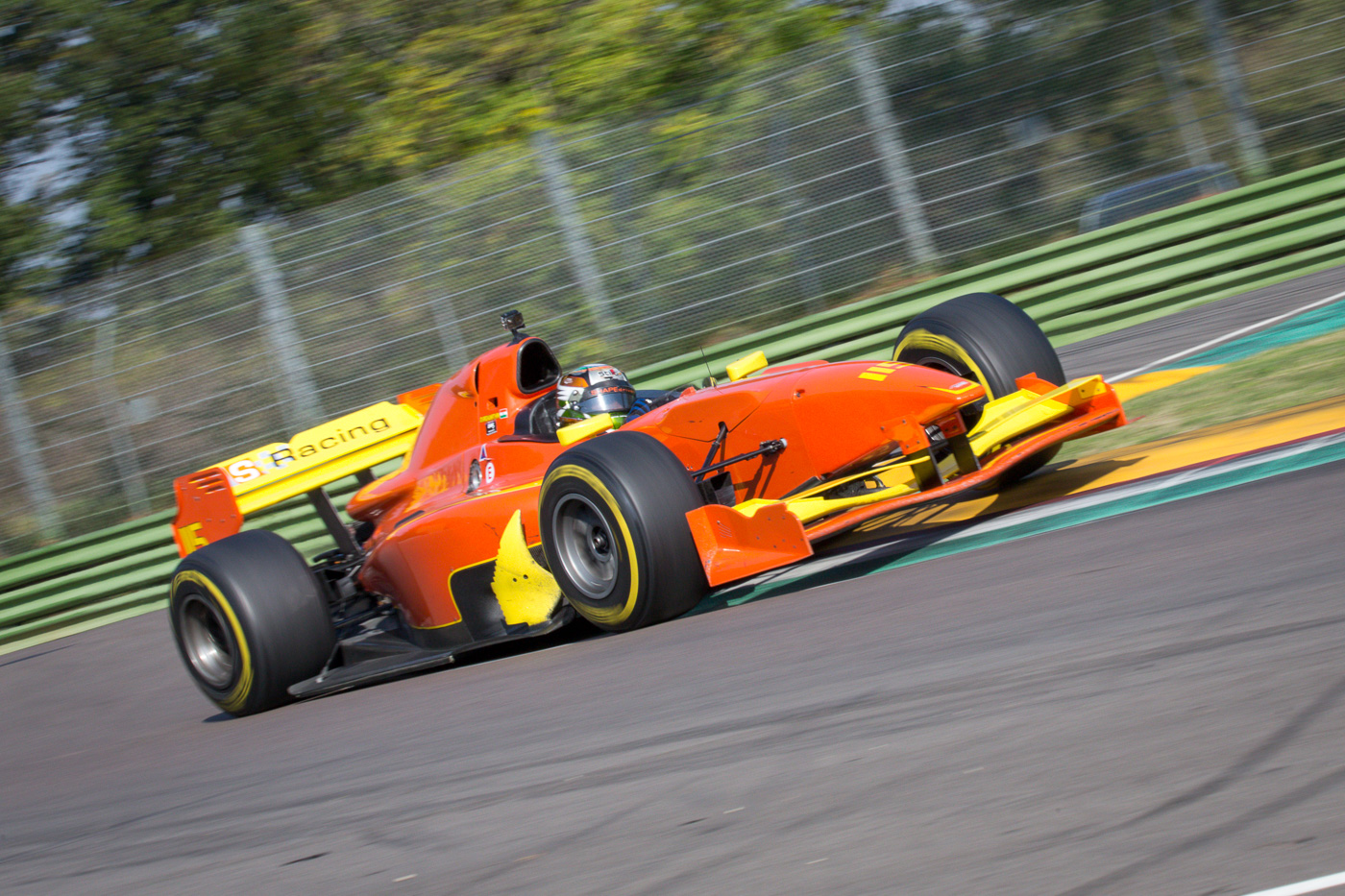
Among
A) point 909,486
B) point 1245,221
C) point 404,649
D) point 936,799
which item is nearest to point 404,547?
point 404,649

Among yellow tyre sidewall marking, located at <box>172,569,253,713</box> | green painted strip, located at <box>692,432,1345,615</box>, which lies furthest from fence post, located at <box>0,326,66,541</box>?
green painted strip, located at <box>692,432,1345,615</box>

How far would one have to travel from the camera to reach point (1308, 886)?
2066 mm

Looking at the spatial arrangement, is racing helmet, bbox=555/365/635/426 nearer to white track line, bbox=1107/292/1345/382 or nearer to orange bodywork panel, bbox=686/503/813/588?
orange bodywork panel, bbox=686/503/813/588

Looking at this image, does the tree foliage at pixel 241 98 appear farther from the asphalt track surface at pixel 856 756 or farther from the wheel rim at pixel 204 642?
the asphalt track surface at pixel 856 756

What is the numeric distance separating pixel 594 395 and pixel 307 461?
6.12ft

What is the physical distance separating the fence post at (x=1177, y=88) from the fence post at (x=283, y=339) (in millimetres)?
7386

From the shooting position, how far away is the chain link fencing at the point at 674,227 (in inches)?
403

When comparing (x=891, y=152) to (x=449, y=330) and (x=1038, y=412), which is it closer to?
(x=449, y=330)

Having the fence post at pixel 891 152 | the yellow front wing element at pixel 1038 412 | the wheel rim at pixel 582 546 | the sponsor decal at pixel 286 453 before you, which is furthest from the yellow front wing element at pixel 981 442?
the fence post at pixel 891 152

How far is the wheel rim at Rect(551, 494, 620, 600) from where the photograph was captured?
5281 mm

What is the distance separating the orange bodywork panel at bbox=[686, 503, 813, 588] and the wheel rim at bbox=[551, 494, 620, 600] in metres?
0.50

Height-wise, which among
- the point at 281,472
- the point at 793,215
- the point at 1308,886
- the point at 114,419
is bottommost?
the point at 1308,886

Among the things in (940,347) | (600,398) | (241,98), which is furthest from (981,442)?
(241,98)

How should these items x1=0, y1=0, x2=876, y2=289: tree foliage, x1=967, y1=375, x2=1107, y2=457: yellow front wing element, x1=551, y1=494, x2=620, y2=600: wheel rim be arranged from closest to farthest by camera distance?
x1=967, y1=375, x2=1107, y2=457: yellow front wing element < x1=551, y1=494, x2=620, y2=600: wheel rim < x1=0, y1=0, x2=876, y2=289: tree foliage
